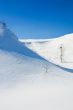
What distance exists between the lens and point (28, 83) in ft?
54.9

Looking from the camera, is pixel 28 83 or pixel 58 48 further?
pixel 58 48

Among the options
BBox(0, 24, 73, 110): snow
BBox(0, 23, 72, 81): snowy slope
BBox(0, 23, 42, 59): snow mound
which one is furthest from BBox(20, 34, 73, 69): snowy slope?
BBox(0, 24, 73, 110): snow

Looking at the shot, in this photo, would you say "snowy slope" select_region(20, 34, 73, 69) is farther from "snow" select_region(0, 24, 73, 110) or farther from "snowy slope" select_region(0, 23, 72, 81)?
"snow" select_region(0, 24, 73, 110)

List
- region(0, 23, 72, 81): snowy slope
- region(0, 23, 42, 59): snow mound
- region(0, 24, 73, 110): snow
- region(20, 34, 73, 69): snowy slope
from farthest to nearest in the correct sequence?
region(20, 34, 73, 69): snowy slope → region(0, 23, 42, 59): snow mound → region(0, 23, 72, 81): snowy slope → region(0, 24, 73, 110): snow

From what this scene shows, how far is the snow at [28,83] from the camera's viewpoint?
1289 centimetres

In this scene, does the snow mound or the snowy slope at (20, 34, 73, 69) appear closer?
the snow mound

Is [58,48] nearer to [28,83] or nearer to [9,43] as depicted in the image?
[9,43]

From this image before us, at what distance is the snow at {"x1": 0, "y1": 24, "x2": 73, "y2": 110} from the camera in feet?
42.3

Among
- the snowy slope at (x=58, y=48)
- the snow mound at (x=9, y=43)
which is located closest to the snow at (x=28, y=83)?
the snow mound at (x=9, y=43)

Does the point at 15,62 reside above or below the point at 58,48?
below

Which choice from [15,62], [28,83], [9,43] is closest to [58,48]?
[9,43]

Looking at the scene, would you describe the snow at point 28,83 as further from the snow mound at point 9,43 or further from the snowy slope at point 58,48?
the snowy slope at point 58,48

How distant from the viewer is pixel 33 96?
14281 millimetres

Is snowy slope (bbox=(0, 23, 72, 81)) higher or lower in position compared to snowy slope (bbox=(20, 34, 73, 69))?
lower
